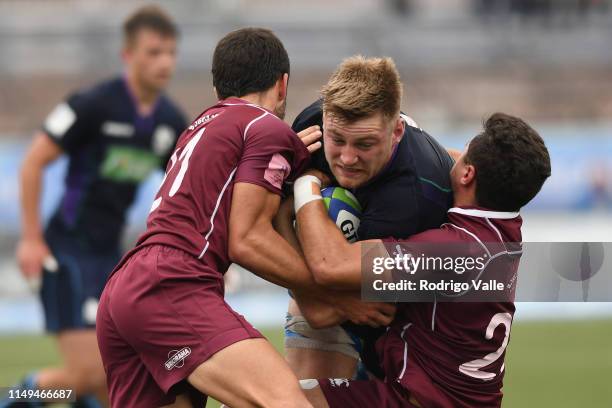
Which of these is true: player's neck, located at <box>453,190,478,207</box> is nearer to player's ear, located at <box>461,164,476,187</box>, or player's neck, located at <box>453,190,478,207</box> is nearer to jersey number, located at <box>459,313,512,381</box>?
player's ear, located at <box>461,164,476,187</box>

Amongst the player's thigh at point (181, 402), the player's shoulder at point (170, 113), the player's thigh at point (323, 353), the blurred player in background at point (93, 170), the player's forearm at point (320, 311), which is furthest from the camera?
the player's shoulder at point (170, 113)

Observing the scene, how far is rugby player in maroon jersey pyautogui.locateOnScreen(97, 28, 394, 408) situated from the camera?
489cm

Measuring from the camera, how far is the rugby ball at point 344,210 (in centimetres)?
539

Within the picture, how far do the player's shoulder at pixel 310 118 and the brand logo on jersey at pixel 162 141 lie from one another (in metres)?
3.00

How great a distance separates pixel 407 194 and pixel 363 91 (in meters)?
0.53

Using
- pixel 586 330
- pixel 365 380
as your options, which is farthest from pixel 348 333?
pixel 586 330

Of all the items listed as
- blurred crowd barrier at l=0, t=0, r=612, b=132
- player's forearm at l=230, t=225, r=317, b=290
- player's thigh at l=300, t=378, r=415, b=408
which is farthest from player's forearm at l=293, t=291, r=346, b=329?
blurred crowd barrier at l=0, t=0, r=612, b=132

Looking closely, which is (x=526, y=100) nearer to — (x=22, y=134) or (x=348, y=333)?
(x=22, y=134)

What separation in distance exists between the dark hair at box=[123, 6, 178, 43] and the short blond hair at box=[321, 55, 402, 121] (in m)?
3.71

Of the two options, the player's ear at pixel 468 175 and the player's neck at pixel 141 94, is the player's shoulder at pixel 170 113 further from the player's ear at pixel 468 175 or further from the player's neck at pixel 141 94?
the player's ear at pixel 468 175

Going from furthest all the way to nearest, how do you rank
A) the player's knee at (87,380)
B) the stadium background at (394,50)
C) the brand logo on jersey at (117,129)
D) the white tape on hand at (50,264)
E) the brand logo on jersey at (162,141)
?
1. the stadium background at (394,50)
2. the brand logo on jersey at (162,141)
3. the brand logo on jersey at (117,129)
4. the white tape on hand at (50,264)
5. the player's knee at (87,380)

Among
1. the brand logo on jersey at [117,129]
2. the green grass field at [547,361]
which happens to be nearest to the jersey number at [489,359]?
the green grass field at [547,361]

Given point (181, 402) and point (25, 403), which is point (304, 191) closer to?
point (181, 402)

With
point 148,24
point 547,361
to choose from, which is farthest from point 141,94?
point 547,361
